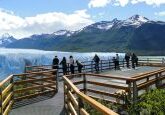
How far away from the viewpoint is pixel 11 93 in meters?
→ 15.5

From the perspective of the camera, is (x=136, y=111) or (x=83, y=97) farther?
(x=136, y=111)

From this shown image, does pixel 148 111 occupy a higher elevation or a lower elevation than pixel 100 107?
lower

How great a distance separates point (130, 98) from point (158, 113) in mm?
3154

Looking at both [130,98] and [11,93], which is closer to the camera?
[130,98]

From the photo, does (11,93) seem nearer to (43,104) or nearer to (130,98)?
(43,104)

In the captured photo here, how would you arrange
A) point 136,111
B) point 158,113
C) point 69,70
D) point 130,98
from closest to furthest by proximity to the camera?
point 158,113
point 136,111
point 130,98
point 69,70

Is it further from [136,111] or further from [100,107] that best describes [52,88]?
[100,107]

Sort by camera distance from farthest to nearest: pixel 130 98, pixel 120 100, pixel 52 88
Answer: pixel 52 88 → pixel 120 100 → pixel 130 98

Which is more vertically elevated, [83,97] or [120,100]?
[83,97]

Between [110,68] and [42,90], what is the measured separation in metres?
21.4

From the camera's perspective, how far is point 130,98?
46.0 ft

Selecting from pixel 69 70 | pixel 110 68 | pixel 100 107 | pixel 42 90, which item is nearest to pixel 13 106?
pixel 42 90

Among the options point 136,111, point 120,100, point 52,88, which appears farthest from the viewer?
point 52,88

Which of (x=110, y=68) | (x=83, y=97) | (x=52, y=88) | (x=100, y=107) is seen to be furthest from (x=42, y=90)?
(x=110, y=68)
